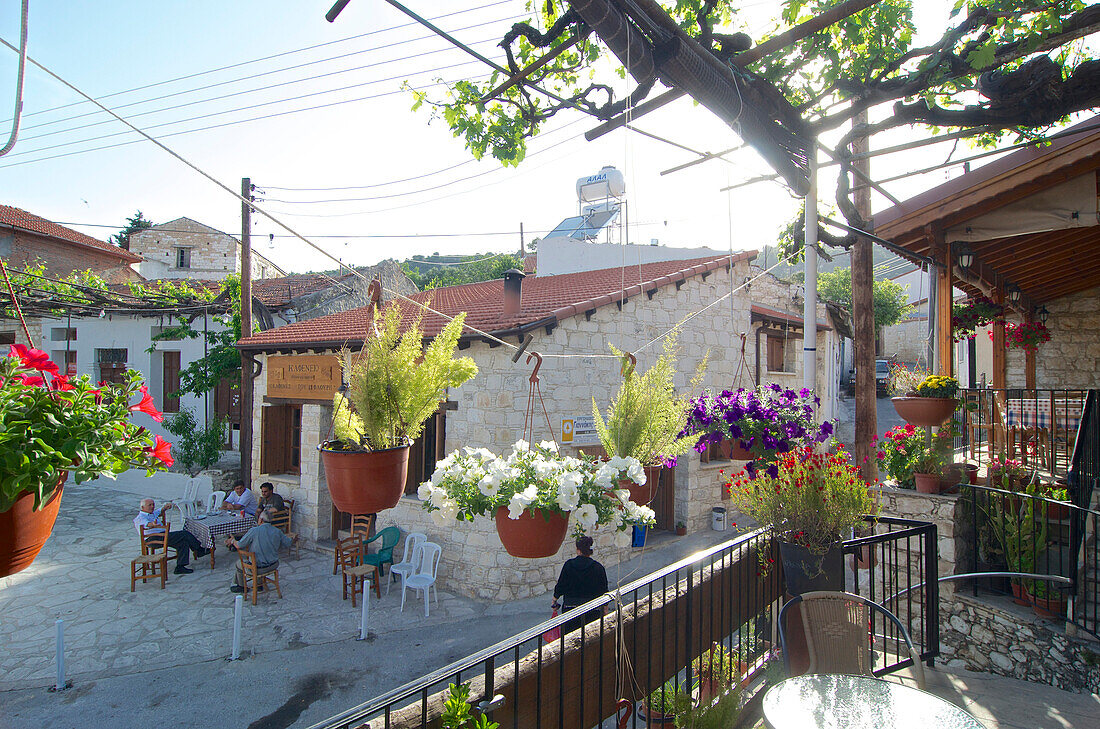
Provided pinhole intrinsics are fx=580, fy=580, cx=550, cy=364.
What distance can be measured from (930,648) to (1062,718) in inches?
27.6

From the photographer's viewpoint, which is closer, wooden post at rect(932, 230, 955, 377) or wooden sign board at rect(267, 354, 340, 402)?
wooden post at rect(932, 230, 955, 377)

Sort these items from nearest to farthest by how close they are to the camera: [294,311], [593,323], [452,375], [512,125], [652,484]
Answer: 1. [452,375]
2. [652,484]
3. [512,125]
4. [593,323]
5. [294,311]

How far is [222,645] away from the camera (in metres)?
6.44

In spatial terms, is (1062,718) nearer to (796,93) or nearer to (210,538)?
(796,93)

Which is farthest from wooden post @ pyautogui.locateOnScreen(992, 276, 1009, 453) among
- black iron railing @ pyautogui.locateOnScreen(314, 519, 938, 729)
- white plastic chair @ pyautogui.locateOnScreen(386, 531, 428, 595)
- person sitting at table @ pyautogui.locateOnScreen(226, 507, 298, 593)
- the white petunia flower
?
person sitting at table @ pyautogui.locateOnScreen(226, 507, 298, 593)

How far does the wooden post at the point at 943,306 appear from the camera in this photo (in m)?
5.54

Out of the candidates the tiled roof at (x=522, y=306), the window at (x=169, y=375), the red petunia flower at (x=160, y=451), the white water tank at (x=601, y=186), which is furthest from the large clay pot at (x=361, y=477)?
the white water tank at (x=601, y=186)

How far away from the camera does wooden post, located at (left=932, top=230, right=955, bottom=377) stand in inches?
218

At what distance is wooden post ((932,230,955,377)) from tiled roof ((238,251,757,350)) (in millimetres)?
2942

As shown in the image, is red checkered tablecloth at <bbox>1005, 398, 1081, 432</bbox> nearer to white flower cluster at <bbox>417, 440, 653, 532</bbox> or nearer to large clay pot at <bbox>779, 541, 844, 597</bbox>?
large clay pot at <bbox>779, 541, 844, 597</bbox>

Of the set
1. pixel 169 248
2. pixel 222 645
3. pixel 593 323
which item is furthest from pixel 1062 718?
pixel 169 248

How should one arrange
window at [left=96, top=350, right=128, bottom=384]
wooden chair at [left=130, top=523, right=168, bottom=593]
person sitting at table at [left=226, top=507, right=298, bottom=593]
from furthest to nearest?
window at [left=96, top=350, right=128, bottom=384] → wooden chair at [left=130, top=523, right=168, bottom=593] → person sitting at table at [left=226, top=507, right=298, bottom=593]

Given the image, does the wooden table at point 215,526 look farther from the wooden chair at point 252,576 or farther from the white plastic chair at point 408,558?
the white plastic chair at point 408,558

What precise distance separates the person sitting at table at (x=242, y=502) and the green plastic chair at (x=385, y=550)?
2860mm
